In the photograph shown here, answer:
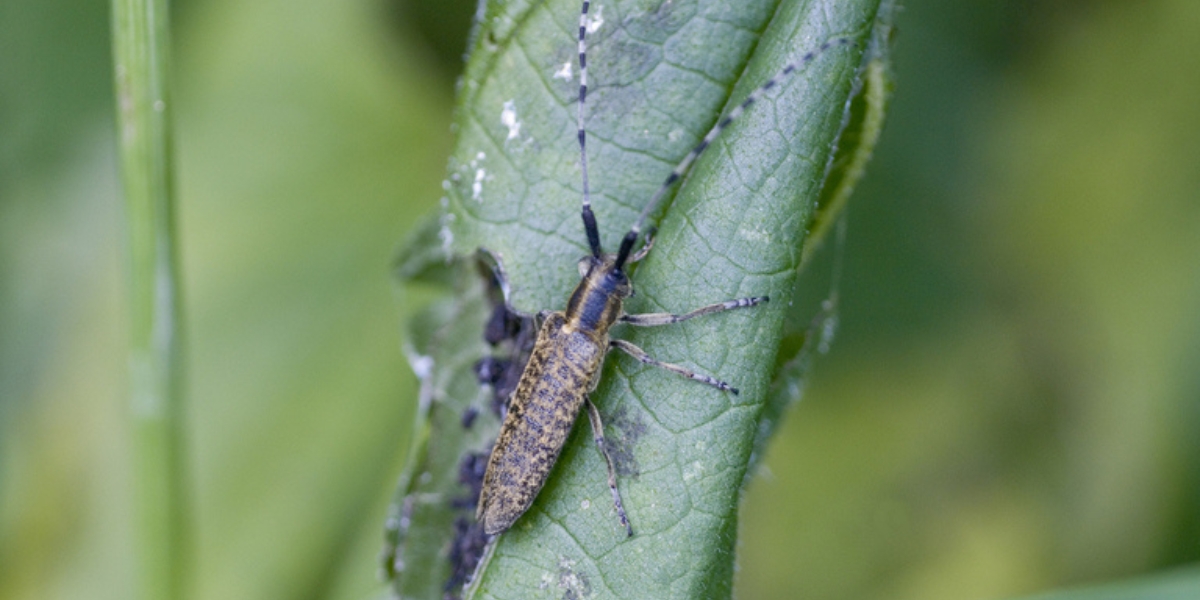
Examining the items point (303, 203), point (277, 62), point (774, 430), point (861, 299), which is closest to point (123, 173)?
point (303, 203)

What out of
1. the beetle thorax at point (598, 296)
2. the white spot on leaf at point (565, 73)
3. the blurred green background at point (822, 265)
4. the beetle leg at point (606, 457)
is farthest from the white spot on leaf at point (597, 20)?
the blurred green background at point (822, 265)

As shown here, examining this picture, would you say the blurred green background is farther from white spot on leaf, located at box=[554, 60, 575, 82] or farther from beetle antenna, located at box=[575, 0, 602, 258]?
white spot on leaf, located at box=[554, 60, 575, 82]

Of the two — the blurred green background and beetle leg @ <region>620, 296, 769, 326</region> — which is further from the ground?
beetle leg @ <region>620, 296, 769, 326</region>

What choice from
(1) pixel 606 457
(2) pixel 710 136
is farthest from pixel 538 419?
(2) pixel 710 136

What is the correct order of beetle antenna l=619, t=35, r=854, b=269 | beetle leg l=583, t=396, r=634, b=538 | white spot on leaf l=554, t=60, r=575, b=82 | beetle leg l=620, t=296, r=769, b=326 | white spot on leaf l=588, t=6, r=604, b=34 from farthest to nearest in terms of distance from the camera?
white spot on leaf l=554, t=60, r=575, b=82 < white spot on leaf l=588, t=6, r=604, b=34 < beetle leg l=583, t=396, r=634, b=538 < beetle leg l=620, t=296, r=769, b=326 < beetle antenna l=619, t=35, r=854, b=269

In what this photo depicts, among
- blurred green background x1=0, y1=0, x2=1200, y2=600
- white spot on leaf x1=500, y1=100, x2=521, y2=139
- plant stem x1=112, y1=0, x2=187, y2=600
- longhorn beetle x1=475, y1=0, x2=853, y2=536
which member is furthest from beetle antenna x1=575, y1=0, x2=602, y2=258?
blurred green background x1=0, y1=0, x2=1200, y2=600

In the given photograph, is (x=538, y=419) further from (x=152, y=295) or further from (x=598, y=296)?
(x=152, y=295)

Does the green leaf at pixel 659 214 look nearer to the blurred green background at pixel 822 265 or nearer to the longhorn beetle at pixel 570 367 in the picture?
the longhorn beetle at pixel 570 367
